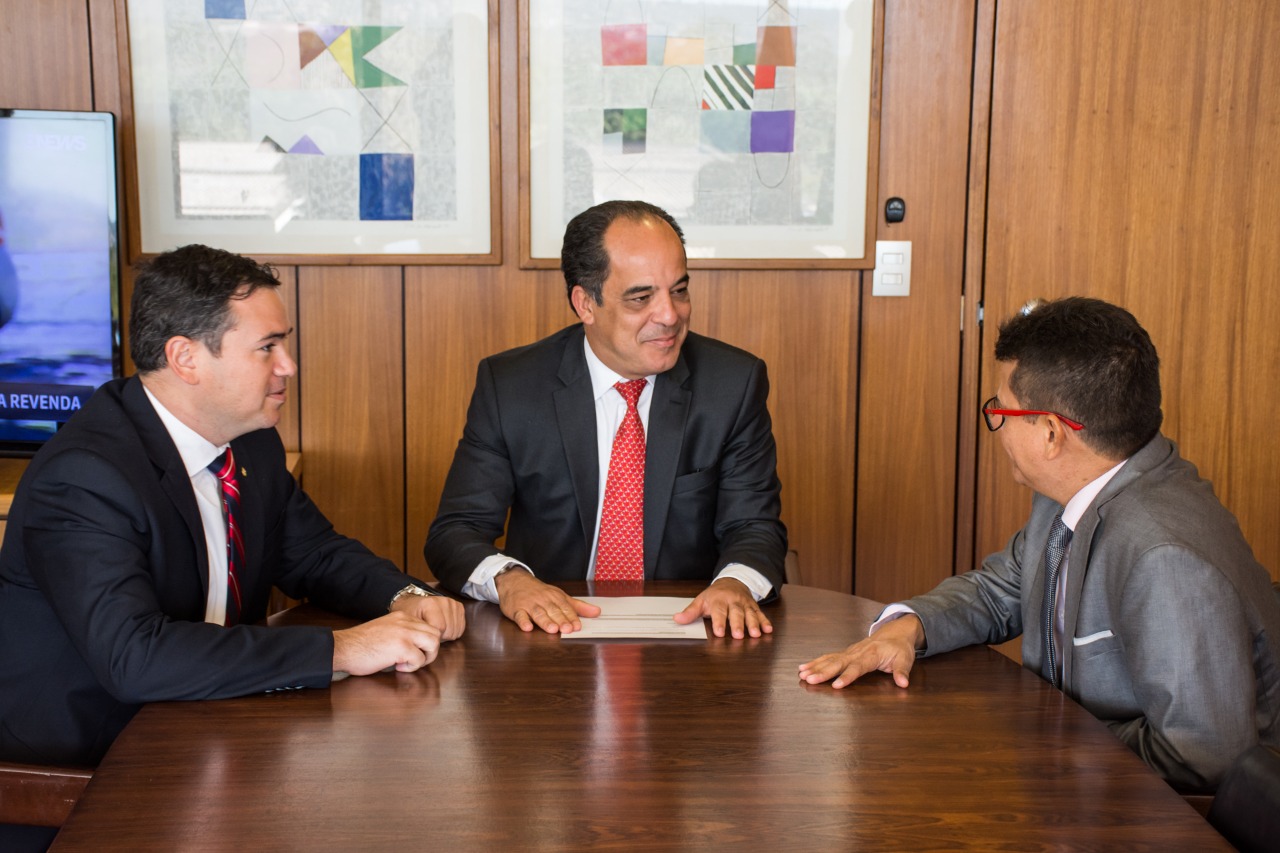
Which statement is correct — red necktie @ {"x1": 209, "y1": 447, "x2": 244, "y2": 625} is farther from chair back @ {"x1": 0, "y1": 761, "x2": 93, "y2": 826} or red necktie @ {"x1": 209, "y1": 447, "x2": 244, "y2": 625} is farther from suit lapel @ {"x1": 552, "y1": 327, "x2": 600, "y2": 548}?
suit lapel @ {"x1": 552, "y1": 327, "x2": 600, "y2": 548}

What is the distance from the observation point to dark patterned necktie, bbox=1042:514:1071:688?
1.92 meters

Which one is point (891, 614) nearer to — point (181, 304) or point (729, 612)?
point (729, 612)

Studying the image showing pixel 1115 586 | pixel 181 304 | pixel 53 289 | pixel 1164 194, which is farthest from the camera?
pixel 1164 194

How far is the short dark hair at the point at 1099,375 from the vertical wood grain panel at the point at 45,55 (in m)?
2.87

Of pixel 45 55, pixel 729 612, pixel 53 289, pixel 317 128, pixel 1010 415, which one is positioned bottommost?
pixel 729 612

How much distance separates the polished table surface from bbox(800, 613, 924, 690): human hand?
0.02 m

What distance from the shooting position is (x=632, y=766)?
1472 mm

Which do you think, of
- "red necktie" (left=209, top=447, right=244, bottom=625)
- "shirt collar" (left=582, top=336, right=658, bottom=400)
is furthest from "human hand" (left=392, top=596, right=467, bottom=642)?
"shirt collar" (left=582, top=336, right=658, bottom=400)

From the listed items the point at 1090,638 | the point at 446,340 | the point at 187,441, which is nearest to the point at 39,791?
the point at 187,441

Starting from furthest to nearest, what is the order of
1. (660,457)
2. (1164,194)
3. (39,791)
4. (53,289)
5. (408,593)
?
(1164,194) < (53,289) < (660,457) < (408,593) < (39,791)

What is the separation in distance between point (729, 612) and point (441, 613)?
1.59ft

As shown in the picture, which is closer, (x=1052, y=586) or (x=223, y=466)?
(x=1052, y=586)

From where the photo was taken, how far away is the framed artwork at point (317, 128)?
3.47m

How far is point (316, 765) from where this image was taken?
4.82 feet
